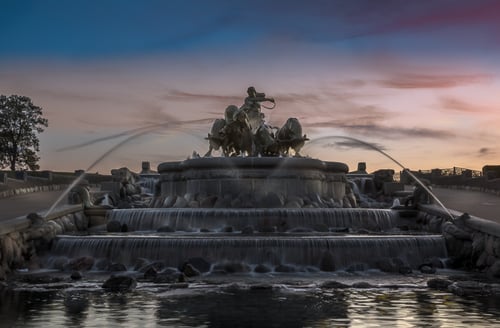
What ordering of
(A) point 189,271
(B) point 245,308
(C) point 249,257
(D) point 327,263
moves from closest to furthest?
(B) point 245,308 → (A) point 189,271 → (D) point 327,263 → (C) point 249,257

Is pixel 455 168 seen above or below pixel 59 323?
above

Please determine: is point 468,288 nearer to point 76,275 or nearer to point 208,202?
point 76,275

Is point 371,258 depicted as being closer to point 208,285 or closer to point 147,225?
point 208,285

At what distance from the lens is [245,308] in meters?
13.7

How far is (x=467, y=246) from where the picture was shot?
867 inches

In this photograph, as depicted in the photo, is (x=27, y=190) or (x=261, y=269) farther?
(x=27, y=190)

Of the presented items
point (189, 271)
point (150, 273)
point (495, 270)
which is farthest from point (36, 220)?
point (495, 270)

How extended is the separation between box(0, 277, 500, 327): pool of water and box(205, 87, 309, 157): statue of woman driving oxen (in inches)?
811

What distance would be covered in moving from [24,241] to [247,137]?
17.2m

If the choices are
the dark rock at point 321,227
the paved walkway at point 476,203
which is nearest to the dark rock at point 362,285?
the dark rock at point 321,227

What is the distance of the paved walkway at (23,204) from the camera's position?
1183 inches

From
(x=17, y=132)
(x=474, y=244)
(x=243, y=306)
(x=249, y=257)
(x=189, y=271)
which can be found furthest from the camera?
(x=17, y=132)

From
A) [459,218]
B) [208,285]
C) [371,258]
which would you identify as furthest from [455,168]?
[208,285]

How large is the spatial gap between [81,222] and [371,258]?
520 inches
